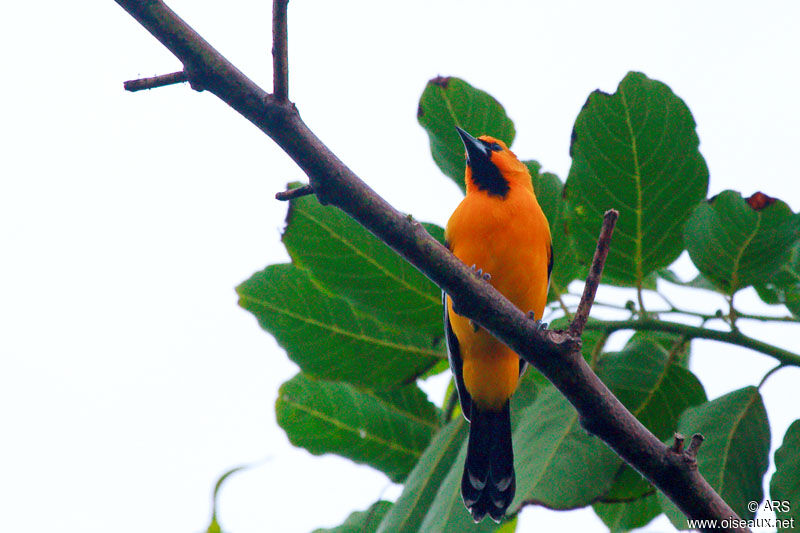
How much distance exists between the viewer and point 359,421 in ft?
10.5

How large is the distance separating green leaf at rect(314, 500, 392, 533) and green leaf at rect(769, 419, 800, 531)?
1248 millimetres

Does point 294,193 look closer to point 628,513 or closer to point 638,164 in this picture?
point 638,164

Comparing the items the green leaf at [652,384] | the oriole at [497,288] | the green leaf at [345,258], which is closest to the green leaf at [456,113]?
the oriole at [497,288]

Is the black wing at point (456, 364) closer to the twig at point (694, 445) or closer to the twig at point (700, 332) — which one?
the twig at point (700, 332)

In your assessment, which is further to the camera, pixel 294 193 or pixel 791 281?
pixel 791 281

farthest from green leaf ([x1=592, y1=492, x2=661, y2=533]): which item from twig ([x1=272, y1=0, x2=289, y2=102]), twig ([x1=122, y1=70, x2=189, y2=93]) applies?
twig ([x1=122, y1=70, x2=189, y2=93])

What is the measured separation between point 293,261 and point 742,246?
5.05 ft

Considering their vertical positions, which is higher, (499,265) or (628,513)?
(499,265)

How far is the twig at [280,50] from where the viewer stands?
1711 millimetres

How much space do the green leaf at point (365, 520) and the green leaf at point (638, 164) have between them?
1.23m

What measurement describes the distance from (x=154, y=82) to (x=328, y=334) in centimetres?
158

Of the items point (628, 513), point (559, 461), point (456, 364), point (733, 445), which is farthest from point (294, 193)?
point (628, 513)

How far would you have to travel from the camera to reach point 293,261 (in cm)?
295

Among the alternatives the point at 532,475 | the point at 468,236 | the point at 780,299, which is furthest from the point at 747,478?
the point at 468,236
